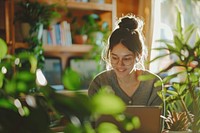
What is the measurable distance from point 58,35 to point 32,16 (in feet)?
1.19

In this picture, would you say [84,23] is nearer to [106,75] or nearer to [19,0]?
[19,0]

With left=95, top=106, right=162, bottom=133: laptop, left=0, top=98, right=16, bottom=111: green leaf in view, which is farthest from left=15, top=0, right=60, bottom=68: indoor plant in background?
left=0, top=98, right=16, bottom=111: green leaf

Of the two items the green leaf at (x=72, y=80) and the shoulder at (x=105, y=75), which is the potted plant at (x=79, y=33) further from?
the green leaf at (x=72, y=80)

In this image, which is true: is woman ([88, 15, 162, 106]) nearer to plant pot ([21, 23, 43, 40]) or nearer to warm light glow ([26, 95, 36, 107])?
plant pot ([21, 23, 43, 40])

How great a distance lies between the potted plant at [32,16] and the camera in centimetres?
362

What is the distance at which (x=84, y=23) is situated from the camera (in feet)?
13.6

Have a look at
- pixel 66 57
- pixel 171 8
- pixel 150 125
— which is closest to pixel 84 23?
pixel 66 57

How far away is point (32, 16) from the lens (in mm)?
3635

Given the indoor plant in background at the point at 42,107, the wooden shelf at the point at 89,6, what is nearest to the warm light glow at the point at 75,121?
the indoor plant in background at the point at 42,107

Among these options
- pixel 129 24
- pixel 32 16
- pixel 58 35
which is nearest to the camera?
pixel 129 24

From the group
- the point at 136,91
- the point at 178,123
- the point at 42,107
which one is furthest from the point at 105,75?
the point at 42,107

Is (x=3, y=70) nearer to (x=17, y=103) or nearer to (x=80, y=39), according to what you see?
(x=17, y=103)

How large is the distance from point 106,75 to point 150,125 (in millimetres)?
981

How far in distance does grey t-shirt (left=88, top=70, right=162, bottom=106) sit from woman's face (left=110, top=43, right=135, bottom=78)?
8 cm
